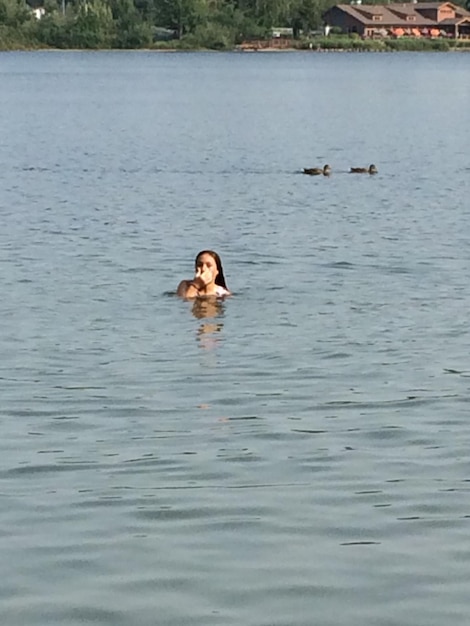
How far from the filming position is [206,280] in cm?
1784

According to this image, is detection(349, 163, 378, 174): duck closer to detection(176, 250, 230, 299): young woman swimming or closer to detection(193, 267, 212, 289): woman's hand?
detection(176, 250, 230, 299): young woman swimming

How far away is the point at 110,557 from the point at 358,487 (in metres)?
1.96

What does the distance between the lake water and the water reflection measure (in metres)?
0.05

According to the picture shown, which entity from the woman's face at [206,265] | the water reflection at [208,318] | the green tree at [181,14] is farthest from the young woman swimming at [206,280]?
the green tree at [181,14]

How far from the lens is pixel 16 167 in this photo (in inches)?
1623

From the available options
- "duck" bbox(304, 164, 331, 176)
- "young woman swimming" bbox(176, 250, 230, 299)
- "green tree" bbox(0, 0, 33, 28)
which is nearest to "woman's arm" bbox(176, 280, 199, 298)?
"young woman swimming" bbox(176, 250, 230, 299)

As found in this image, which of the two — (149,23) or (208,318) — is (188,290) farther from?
(149,23)

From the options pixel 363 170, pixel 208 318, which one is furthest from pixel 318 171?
pixel 208 318

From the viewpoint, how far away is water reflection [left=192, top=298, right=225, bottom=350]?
619 inches

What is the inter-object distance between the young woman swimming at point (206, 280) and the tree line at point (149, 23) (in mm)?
160174

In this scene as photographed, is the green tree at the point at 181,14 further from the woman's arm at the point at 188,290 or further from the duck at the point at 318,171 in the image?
the woman's arm at the point at 188,290

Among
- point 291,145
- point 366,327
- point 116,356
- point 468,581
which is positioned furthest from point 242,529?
point 291,145

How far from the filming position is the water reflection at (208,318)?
51.6 feet

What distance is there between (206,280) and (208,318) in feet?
2.88
